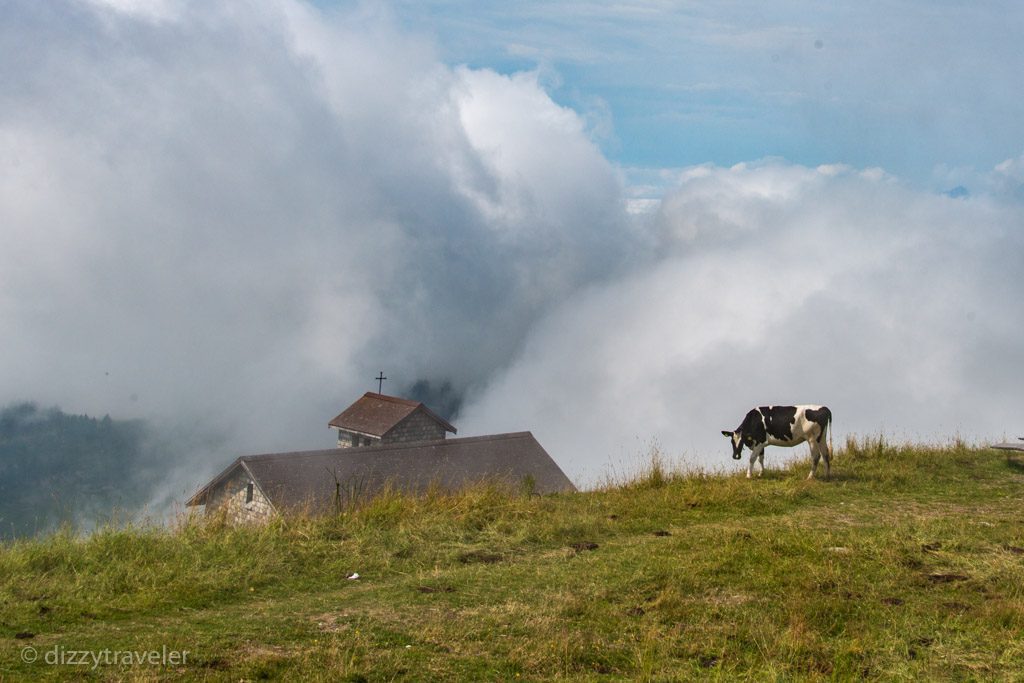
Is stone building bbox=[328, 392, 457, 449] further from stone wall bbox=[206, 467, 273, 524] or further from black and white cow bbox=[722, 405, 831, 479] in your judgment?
black and white cow bbox=[722, 405, 831, 479]

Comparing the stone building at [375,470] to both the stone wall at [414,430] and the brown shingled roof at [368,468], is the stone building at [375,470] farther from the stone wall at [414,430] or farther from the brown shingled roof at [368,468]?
the stone wall at [414,430]

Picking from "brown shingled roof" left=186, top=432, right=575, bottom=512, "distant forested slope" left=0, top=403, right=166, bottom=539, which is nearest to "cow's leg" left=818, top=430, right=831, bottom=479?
"brown shingled roof" left=186, top=432, right=575, bottom=512

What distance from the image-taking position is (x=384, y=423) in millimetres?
51688

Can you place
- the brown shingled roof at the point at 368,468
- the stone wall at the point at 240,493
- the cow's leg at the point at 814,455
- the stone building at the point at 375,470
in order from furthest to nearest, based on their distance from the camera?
the stone wall at the point at 240,493
the brown shingled roof at the point at 368,468
the stone building at the point at 375,470
the cow's leg at the point at 814,455

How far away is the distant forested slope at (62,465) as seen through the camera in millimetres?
153250

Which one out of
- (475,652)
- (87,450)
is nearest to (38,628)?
(475,652)

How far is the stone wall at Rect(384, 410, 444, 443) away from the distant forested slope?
101383 mm

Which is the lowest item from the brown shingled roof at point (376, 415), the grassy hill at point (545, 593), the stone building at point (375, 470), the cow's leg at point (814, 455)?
the grassy hill at point (545, 593)

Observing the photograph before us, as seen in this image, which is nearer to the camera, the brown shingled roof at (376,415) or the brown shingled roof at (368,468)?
the brown shingled roof at (368,468)

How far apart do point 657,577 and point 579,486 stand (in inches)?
293

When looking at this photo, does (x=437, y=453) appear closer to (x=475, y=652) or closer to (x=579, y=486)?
(x=579, y=486)

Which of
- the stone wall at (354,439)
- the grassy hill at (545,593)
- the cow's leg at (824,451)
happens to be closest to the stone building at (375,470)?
the cow's leg at (824,451)

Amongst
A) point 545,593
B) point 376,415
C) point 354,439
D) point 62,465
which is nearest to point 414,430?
point 376,415

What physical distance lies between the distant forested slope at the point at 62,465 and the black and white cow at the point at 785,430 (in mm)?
135369
